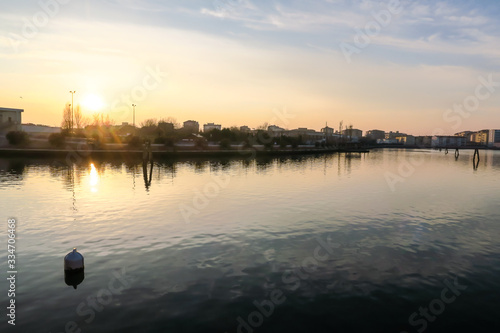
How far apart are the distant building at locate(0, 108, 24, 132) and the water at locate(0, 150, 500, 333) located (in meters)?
87.9

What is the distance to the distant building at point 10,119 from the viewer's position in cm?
9944

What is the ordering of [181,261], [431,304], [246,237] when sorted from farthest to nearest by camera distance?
[246,237], [181,261], [431,304]

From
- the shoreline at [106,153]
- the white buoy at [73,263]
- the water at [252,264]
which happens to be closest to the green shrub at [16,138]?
the shoreline at [106,153]

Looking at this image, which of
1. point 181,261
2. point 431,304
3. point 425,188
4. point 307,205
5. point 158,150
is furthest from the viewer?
point 158,150

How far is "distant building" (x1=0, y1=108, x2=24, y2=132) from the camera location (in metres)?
99.4

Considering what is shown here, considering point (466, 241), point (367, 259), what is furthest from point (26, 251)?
point (466, 241)

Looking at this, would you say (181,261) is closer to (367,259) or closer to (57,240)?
(57,240)

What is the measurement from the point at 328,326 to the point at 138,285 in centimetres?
698

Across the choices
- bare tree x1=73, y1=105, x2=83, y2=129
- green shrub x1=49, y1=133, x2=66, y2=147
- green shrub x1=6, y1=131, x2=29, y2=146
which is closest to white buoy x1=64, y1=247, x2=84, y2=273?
green shrub x1=49, y1=133, x2=66, y2=147

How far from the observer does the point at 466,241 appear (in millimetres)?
18469

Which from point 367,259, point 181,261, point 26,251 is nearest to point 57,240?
point 26,251

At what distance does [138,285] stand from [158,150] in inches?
2895

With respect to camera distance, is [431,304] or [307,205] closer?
[431,304]

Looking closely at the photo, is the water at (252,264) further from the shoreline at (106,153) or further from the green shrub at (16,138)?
the green shrub at (16,138)
